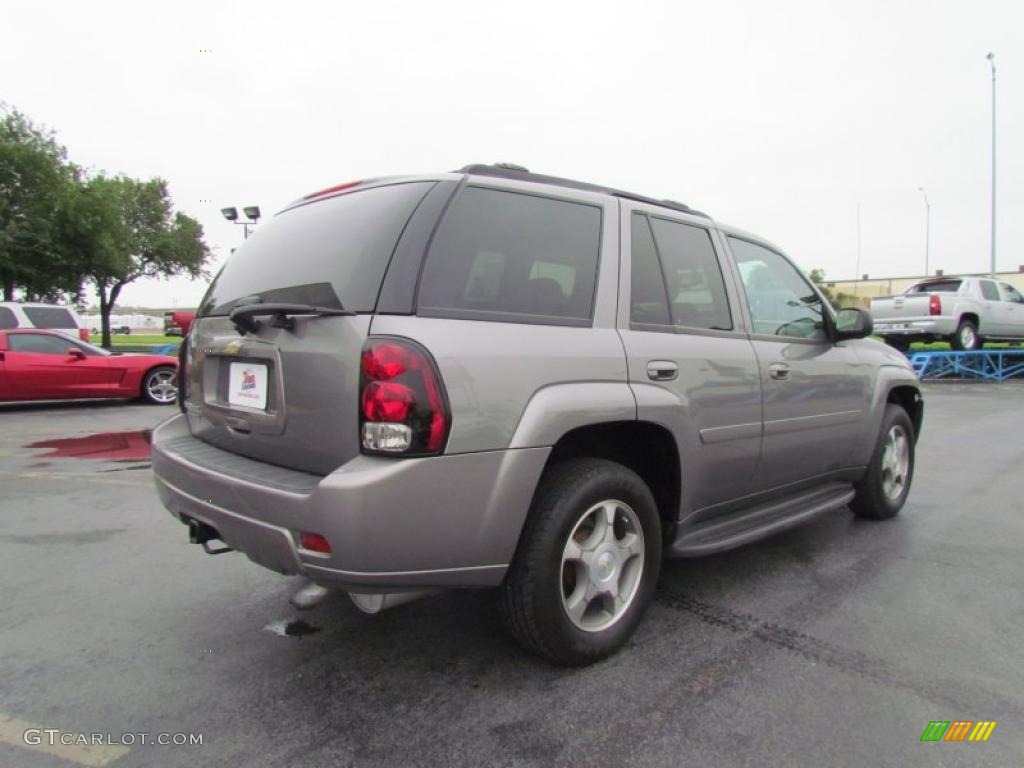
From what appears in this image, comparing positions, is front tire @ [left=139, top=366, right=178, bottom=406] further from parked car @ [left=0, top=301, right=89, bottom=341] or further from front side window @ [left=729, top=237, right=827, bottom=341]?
front side window @ [left=729, top=237, right=827, bottom=341]

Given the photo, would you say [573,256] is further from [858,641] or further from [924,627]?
[924,627]

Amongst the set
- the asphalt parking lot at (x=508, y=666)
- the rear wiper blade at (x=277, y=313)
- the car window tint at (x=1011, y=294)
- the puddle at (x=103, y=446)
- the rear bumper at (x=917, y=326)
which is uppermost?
the car window tint at (x=1011, y=294)

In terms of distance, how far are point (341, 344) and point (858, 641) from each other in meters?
2.36

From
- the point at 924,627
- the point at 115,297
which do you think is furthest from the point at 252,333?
the point at 115,297

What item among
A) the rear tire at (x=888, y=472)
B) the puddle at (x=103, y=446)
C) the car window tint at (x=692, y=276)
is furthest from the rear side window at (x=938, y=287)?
the puddle at (x=103, y=446)

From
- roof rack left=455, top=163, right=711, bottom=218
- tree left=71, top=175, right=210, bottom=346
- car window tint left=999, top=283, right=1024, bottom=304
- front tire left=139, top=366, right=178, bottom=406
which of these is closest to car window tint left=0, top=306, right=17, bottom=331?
front tire left=139, top=366, right=178, bottom=406

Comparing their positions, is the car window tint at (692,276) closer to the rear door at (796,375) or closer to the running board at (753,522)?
the rear door at (796,375)

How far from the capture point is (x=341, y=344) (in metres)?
2.11

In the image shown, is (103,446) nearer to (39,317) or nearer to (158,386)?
(158,386)

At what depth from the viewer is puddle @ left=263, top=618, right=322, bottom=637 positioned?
9.05ft

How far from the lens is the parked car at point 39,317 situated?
11828mm

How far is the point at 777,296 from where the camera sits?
3.67 metres

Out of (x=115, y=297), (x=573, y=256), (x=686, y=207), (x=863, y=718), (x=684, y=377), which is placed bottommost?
(x=863, y=718)

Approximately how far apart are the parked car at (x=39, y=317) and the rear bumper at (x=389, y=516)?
11.8m
